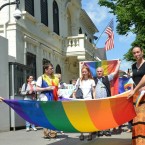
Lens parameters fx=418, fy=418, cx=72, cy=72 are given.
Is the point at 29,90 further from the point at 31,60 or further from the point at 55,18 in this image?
the point at 55,18

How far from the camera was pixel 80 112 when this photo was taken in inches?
297

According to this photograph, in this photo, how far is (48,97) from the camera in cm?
1027

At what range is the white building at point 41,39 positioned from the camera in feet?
62.5

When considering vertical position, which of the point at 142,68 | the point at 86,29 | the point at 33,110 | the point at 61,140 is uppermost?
the point at 86,29

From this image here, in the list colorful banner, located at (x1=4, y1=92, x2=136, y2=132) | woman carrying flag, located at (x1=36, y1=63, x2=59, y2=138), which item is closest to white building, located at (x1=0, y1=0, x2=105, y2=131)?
woman carrying flag, located at (x1=36, y1=63, x2=59, y2=138)

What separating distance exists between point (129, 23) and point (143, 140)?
64.0 feet

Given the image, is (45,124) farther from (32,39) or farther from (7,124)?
(32,39)

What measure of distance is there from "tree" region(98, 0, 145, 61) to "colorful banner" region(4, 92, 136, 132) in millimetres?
16070

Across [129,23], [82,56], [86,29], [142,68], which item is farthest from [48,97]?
[86,29]

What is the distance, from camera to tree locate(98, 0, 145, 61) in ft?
79.0

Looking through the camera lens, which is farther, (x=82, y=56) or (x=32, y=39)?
(x=82, y=56)

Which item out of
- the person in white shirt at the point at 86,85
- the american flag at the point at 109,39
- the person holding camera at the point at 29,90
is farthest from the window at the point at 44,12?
the person in white shirt at the point at 86,85

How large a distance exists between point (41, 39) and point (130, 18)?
549 centimetres

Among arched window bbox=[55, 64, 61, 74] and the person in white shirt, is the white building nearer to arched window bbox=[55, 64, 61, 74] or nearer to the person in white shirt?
arched window bbox=[55, 64, 61, 74]
